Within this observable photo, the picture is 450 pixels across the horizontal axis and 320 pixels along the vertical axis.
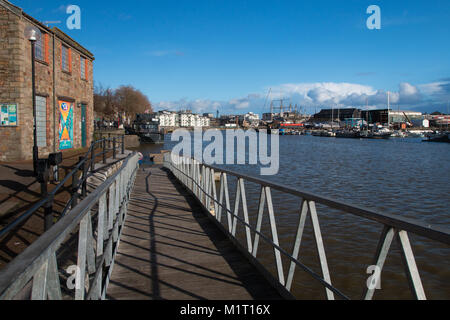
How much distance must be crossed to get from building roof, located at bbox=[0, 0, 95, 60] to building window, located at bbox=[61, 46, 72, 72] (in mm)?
425

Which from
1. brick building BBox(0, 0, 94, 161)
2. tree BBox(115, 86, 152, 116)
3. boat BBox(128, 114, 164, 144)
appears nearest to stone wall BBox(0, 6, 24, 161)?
brick building BBox(0, 0, 94, 161)

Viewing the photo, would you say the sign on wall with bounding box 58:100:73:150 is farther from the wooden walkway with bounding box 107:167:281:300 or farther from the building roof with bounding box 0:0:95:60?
the wooden walkway with bounding box 107:167:281:300

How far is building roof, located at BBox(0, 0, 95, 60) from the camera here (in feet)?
48.5

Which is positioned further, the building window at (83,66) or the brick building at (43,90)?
the building window at (83,66)

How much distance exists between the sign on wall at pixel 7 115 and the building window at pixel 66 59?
17.6 feet

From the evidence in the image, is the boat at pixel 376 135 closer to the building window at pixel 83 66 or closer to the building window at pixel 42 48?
the building window at pixel 83 66

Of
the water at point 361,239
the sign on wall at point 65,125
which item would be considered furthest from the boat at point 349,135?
the sign on wall at point 65,125

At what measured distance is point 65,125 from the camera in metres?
20.0

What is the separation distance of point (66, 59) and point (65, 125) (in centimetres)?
363

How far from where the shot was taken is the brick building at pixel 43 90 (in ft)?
49.1

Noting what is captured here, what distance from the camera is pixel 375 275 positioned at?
8.39ft
